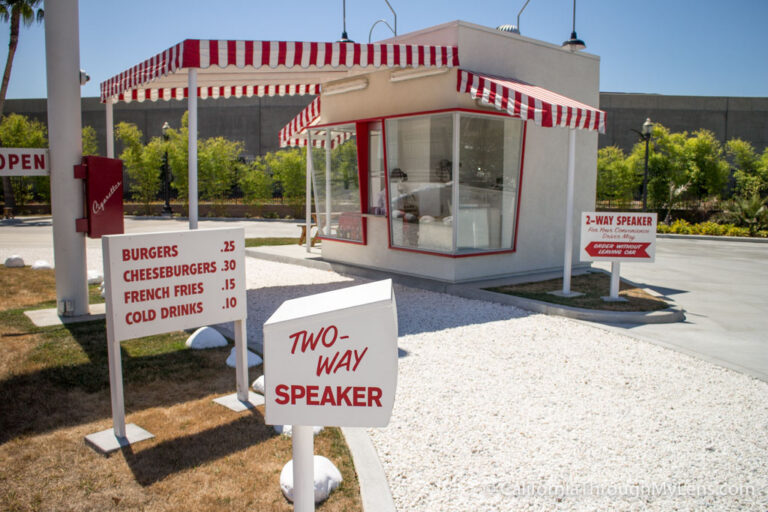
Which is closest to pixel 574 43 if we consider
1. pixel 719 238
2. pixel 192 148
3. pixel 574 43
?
pixel 574 43

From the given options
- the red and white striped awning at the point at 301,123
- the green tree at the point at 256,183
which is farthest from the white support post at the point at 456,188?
the green tree at the point at 256,183

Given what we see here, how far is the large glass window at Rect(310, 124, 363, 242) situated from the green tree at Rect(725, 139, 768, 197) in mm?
20763

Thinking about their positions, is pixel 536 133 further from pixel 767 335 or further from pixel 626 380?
pixel 626 380

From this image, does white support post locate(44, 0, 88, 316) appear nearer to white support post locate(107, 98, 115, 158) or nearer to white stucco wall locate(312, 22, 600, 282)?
white support post locate(107, 98, 115, 158)

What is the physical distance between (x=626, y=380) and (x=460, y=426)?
1955mm

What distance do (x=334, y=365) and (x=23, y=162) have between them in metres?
6.15

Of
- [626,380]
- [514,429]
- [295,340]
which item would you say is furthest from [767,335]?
[295,340]

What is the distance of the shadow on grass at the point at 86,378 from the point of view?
13.6 ft

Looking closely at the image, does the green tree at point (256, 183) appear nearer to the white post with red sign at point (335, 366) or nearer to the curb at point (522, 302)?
the curb at point (522, 302)

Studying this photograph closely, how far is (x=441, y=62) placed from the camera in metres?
8.78

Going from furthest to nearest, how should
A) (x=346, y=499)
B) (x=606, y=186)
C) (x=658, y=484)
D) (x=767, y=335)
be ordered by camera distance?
(x=606, y=186) < (x=767, y=335) < (x=658, y=484) < (x=346, y=499)

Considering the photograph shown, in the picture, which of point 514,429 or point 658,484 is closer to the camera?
point 658,484

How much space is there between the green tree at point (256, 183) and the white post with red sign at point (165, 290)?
27759mm

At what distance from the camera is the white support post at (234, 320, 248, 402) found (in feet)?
14.7
